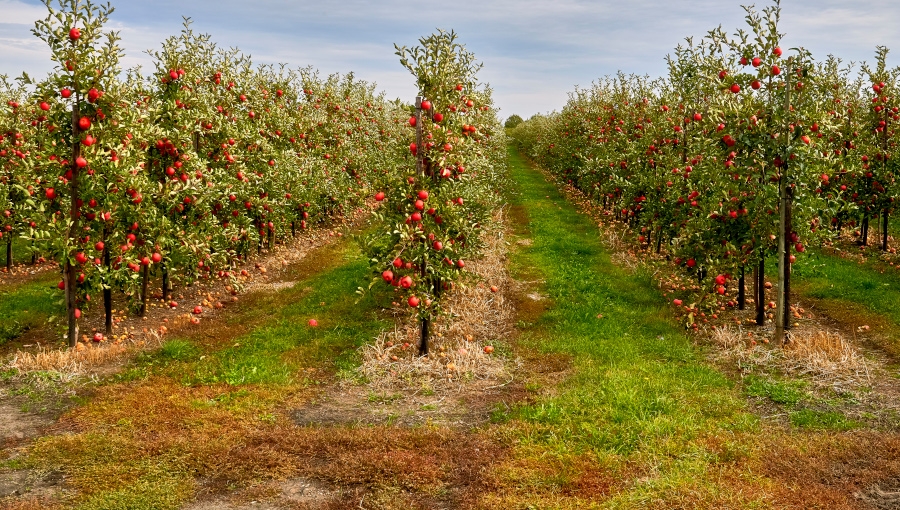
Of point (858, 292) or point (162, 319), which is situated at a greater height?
point (858, 292)

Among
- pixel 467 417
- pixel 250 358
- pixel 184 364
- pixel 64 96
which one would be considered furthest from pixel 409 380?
pixel 64 96

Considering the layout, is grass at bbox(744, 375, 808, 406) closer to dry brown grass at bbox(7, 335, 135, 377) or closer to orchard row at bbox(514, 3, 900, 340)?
orchard row at bbox(514, 3, 900, 340)

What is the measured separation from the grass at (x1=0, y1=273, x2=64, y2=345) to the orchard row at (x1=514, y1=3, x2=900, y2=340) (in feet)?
37.8

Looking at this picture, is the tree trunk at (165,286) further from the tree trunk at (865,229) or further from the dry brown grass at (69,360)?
the tree trunk at (865,229)

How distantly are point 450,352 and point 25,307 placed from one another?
9668 mm

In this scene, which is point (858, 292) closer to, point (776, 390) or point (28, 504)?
point (776, 390)

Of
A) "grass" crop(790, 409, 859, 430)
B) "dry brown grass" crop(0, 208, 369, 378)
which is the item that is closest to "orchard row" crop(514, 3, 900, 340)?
"grass" crop(790, 409, 859, 430)

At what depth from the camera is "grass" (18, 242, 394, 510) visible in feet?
22.0

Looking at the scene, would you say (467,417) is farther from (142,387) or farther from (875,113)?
(875,113)

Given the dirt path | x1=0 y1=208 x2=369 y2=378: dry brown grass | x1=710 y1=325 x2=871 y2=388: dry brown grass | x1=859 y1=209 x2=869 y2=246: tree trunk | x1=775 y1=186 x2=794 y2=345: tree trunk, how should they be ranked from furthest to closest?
x1=859 y1=209 x2=869 y2=246: tree trunk, x1=775 y1=186 x2=794 y2=345: tree trunk, x1=0 y1=208 x2=369 y2=378: dry brown grass, x1=710 y1=325 x2=871 y2=388: dry brown grass, the dirt path

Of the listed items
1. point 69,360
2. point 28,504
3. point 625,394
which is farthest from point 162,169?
point 625,394

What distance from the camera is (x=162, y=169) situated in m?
12.5

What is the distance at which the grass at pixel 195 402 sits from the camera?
22.0ft

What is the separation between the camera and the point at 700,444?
23.7 ft
